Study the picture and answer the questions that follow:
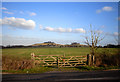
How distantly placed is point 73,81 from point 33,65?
22.0 feet

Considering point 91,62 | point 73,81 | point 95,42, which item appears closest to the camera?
point 73,81

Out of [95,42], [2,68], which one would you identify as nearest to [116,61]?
[95,42]

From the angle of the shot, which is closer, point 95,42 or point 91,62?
point 91,62

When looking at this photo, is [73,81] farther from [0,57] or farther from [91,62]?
[0,57]

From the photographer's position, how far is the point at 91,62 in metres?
13.1

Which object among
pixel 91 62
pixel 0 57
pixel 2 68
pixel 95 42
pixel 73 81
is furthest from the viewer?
pixel 95 42

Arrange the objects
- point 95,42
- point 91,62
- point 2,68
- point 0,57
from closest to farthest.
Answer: point 2,68
point 0,57
point 91,62
point 95,42

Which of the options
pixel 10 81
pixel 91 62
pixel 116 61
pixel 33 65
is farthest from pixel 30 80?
pixel 116 61

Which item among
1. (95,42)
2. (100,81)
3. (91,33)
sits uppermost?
(91,33)

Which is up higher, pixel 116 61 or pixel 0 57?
pixel 0 57

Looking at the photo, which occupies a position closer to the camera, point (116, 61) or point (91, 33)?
point (116, 61)

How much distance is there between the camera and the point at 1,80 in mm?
7219

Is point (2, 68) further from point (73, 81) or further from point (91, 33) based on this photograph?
point (91, 33)

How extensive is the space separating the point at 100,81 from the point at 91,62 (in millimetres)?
6306
